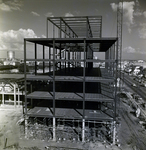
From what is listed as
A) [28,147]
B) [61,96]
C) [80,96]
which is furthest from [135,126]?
[28,147]

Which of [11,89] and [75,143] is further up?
[11,89]

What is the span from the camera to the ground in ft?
51.4

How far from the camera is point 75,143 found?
16.3 meters

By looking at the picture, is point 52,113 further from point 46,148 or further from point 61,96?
point 46,148

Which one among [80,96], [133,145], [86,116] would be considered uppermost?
[80,96]

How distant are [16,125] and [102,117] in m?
11.4

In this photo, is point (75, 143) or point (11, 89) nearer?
point (75, 143)

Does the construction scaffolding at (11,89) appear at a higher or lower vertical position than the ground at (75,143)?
higher

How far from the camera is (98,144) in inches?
635

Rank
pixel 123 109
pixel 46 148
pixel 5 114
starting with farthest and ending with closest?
pixel 123 109, pixel 5 114, pixel 46 148

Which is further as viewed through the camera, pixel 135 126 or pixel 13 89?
pixel 13 89

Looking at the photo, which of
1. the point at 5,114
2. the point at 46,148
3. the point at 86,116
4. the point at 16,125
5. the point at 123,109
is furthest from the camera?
the point at 123,109

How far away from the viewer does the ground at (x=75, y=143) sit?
51.4 feet

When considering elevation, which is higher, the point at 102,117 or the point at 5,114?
the point at 102,117
